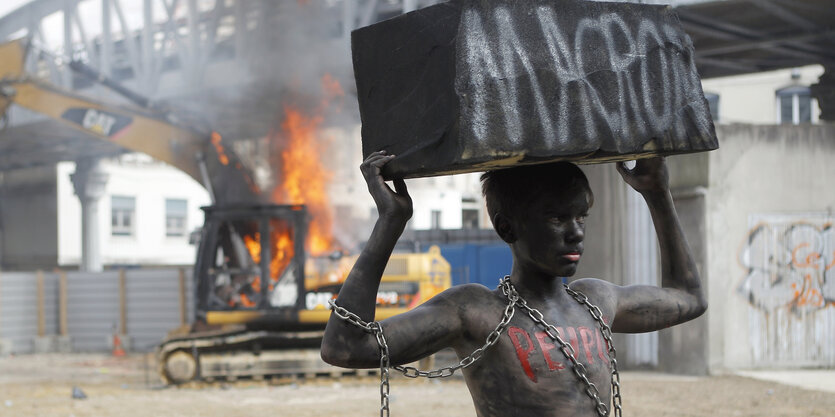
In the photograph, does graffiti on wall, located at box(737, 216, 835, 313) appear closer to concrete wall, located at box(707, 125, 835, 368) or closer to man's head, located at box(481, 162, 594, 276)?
concrete wall, located at box(707, 125, 835, 368)

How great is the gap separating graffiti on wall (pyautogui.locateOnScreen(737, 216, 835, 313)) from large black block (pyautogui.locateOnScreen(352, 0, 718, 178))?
12.6 m

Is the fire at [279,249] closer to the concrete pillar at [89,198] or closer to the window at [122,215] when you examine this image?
the concrete pillar at [89,198]

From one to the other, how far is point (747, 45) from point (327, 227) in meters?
11.7

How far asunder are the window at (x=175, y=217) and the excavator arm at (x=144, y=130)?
27.2m

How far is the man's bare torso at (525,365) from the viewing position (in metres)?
2.89

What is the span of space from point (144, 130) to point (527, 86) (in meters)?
15.9

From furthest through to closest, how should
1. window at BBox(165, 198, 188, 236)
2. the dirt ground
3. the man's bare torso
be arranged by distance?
window at BBox(165, 198, 188, 236) → the dirt ground → the man's bare torso

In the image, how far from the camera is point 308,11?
20344mm

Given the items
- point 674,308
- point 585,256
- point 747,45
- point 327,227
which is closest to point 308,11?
point 327,227

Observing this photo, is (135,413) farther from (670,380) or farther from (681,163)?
(681,163)

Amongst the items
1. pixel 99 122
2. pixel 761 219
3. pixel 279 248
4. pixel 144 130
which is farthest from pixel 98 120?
pixel 761 219

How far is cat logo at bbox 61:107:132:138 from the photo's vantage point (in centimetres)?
1755

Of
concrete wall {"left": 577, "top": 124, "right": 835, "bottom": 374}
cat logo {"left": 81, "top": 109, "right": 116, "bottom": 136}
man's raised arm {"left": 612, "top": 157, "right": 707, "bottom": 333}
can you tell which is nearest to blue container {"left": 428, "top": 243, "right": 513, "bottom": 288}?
concrete wall {"left": 577, "top": 124, "right": 835, "bottom": 374}

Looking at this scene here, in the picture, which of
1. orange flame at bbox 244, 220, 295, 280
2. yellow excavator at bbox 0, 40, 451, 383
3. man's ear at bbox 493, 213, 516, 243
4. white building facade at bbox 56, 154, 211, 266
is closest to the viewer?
man's ear at bbox 493, 213, 516, 243
